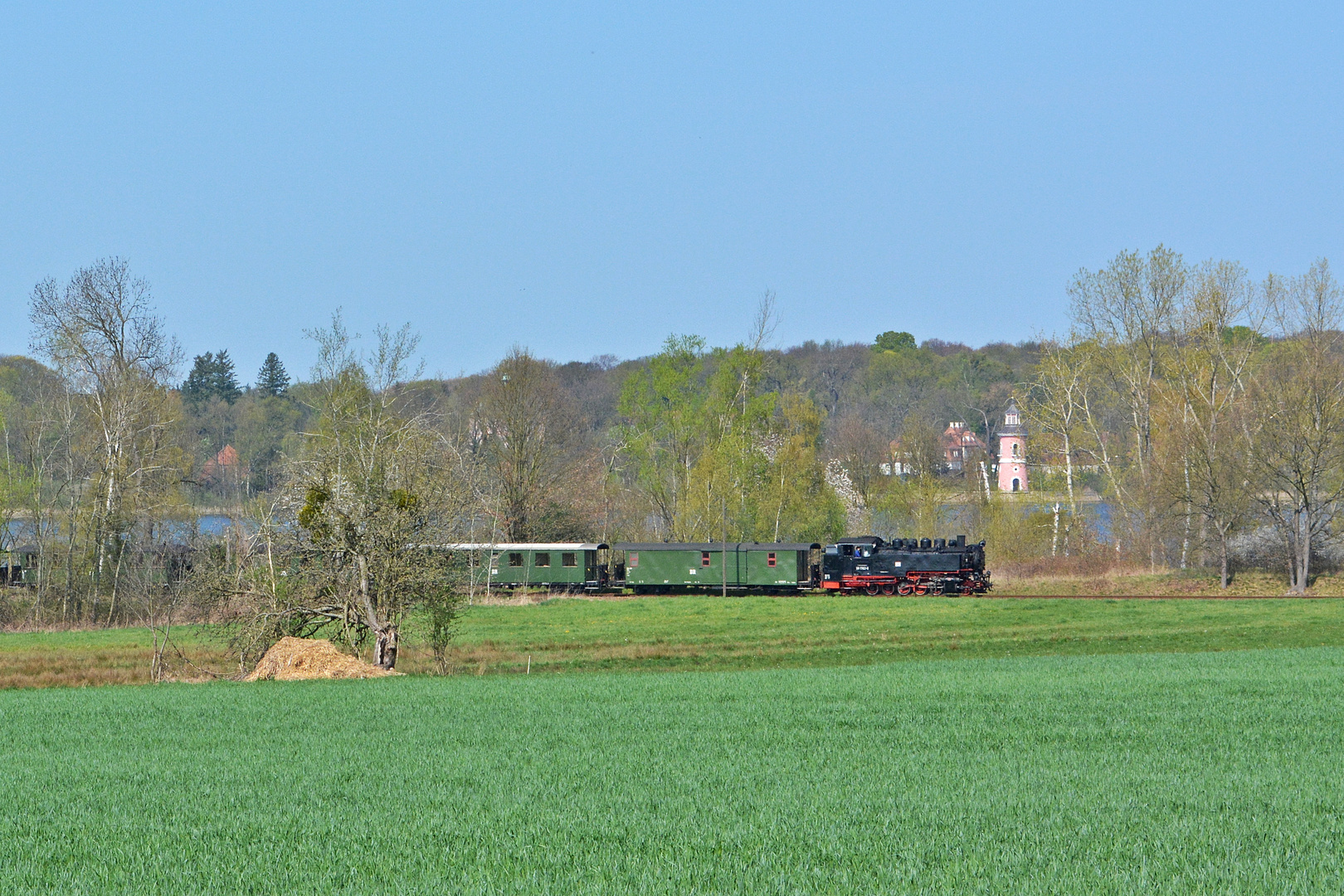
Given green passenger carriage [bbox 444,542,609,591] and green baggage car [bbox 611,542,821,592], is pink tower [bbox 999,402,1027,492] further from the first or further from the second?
green passenger carriage [bbox 444,542,609,591]

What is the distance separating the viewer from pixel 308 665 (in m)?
26.6

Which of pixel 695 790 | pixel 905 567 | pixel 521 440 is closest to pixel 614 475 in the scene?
pixel 521 440

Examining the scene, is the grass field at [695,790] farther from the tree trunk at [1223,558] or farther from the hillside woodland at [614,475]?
the tree trunk at [1223,558]

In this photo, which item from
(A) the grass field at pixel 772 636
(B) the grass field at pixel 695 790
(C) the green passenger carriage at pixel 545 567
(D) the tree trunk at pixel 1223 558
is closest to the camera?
(B) the grass field at pixel 695 790

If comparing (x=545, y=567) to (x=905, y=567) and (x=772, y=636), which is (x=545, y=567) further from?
(x=772, y=636)

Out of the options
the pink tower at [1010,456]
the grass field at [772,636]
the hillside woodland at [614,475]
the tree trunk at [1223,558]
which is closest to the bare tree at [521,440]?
the hillside woodland at [614,475]

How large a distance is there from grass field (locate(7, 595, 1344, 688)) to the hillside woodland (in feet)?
11.2

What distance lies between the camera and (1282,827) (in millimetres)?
10477

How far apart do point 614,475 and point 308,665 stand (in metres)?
58.6

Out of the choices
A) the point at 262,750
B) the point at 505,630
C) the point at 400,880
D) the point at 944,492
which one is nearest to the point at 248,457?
the point at 944,492

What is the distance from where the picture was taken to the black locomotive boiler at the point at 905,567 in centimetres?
5375

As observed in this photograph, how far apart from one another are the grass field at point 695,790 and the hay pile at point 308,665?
370cm

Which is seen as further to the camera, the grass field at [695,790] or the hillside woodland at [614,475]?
the hillside woodland at [614,475]

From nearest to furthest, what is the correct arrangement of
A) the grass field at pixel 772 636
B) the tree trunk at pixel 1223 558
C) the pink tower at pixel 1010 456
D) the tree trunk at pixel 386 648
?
the tree trunk at pixel 386 648, the grass field at pixel 772 636, the tree trunk at pixel 1223 558, the pink tower at pixel 1010 456
